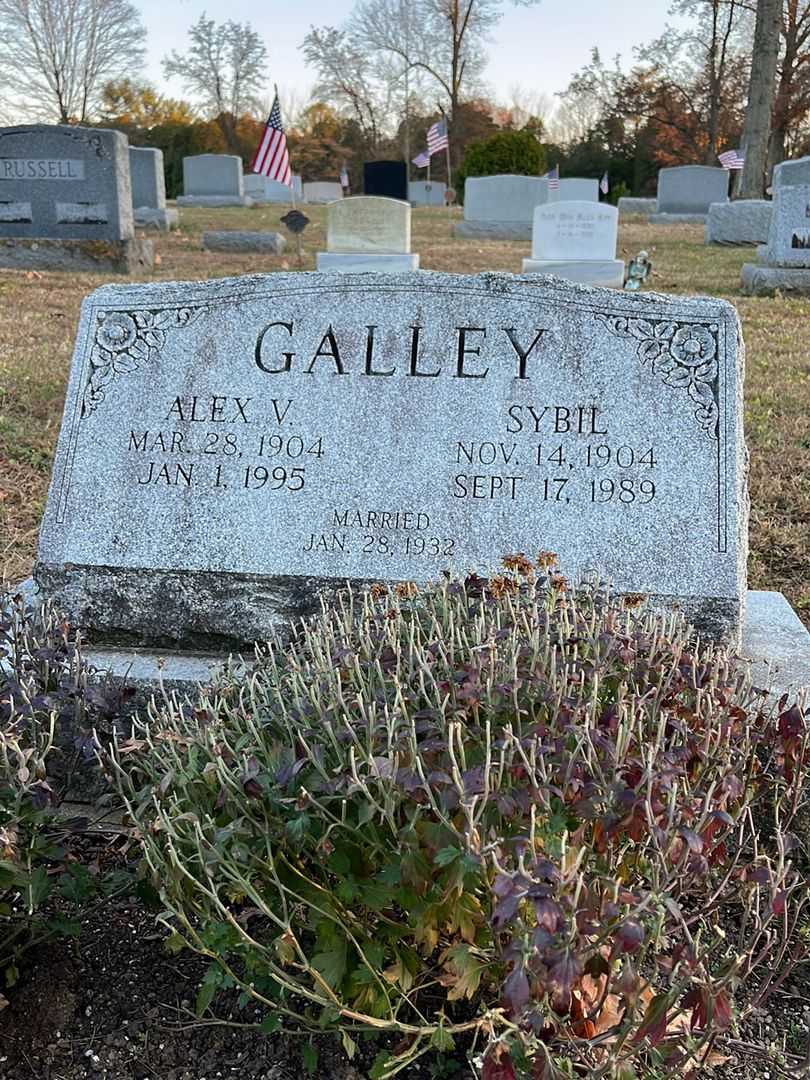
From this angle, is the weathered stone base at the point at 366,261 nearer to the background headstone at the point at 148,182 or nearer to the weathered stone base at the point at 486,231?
the weathered stone base at the point at 486,231

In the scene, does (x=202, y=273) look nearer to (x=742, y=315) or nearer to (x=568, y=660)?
(x=742, y=315)

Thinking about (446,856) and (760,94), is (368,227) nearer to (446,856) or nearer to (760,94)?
(760,94)

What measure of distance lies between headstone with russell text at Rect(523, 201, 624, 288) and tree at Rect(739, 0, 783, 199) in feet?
21.8

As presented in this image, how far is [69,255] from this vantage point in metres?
12.9

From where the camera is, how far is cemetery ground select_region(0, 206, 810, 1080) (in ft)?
6.90

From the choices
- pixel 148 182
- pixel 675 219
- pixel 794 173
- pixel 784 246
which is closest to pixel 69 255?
pixel 148 182

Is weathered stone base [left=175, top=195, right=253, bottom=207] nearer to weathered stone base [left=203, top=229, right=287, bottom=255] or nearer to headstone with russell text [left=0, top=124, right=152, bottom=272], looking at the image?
weathered stone base [left=203, top=229, right=287, bottom=255]

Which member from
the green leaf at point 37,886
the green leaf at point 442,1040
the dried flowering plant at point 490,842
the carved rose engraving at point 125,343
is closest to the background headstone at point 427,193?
the carved rose engraving at point 125,343

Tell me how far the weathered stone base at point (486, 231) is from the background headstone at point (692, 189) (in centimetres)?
573

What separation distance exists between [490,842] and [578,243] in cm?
1254

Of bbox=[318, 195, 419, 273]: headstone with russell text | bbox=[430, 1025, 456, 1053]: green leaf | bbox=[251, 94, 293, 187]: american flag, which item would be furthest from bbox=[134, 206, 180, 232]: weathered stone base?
bbox=[430, 1025, 456, 1053]: green leaf

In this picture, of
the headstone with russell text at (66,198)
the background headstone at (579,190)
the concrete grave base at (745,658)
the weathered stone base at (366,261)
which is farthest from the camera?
the background headstone at (579,190)

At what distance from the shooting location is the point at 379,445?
11.3 ft

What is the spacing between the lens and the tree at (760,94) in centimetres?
1741
